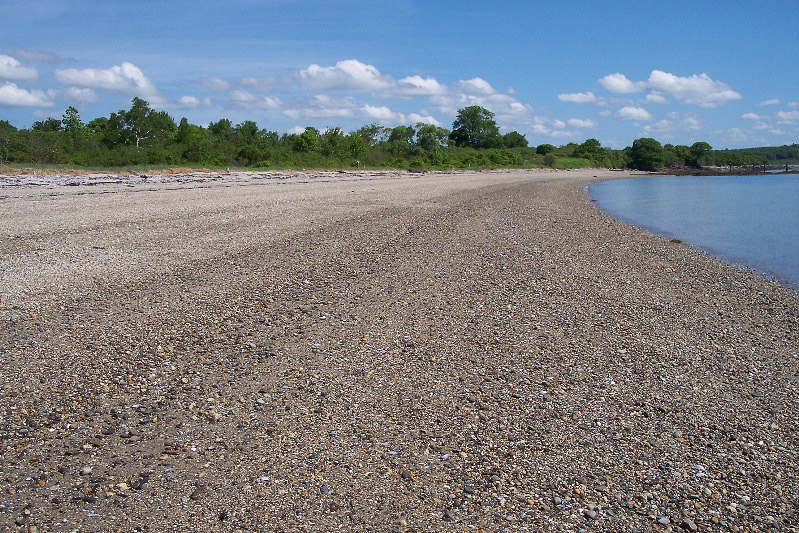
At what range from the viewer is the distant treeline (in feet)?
156

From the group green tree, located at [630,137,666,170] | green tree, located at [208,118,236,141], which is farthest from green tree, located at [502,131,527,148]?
green tree, located at [208,118,236,141]

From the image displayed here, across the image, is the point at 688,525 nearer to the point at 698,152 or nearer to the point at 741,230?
the point at 741,230

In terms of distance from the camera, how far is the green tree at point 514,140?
126 meters

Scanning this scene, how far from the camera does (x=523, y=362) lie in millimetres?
5105

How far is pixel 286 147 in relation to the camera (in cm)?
6269

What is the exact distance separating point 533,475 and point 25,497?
7.94ft

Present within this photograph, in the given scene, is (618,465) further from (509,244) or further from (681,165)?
(681,165)

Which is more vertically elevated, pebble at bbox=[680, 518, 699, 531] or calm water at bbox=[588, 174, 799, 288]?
pebble at bbox=[680, 518, 699, 531]

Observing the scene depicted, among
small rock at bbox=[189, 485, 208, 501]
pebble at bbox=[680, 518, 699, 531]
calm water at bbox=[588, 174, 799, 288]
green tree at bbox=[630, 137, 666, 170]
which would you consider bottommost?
calm water at bbox=[588, 174, 799, 288]

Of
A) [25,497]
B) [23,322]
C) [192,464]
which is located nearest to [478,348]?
[192,464]

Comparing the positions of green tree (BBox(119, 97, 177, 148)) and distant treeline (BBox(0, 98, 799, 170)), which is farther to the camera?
green tree (BBox(119, 97, 177, 148))

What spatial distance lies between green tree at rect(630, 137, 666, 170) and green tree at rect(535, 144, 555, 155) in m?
15.9

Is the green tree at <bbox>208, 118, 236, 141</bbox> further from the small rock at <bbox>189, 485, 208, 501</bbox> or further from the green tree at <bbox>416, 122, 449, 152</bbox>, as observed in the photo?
the small rock at <bbox>189, 485, 208, 501</bbox>

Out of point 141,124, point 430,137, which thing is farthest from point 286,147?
point 430,137
